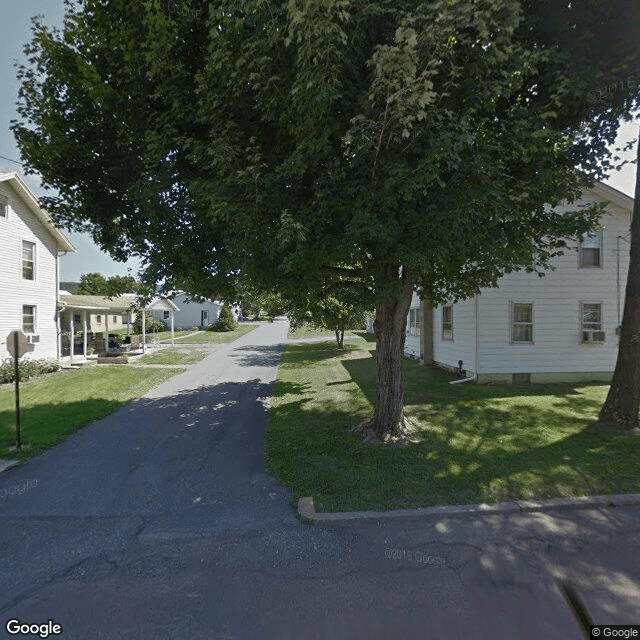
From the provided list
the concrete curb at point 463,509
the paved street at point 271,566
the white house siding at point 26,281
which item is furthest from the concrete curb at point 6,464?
the white house siding at point 26,281

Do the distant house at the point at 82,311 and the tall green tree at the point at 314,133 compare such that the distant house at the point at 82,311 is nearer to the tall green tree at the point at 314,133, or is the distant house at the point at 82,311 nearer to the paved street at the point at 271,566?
the tall green tree at the point at 314,133

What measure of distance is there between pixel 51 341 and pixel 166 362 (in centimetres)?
501

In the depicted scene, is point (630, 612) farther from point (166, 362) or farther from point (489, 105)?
point (166, 362)

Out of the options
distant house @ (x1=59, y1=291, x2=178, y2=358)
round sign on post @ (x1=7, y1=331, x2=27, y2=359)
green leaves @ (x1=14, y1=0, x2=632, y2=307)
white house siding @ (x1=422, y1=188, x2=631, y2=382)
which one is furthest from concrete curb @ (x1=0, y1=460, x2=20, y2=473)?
white house siding @ (x1=422, y1=188, x2=631, y2=382)

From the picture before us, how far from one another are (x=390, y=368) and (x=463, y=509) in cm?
295

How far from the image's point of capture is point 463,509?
4324 mm

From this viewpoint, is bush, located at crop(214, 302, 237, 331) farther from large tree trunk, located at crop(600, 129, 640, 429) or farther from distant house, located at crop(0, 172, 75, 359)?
large tree trunk, located at crop(600, 129, 640, 429)

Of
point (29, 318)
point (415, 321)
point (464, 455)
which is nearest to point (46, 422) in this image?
point (464, 455)

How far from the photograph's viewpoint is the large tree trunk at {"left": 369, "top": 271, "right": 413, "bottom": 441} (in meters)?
6.88

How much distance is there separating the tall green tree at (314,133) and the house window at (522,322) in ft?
22.2

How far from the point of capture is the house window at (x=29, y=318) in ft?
52.3

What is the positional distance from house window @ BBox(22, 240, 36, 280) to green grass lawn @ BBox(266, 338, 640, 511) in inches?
514

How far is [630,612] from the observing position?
288cm

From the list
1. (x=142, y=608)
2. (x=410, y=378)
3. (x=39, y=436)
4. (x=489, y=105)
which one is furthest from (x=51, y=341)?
(x=489, y=105)
